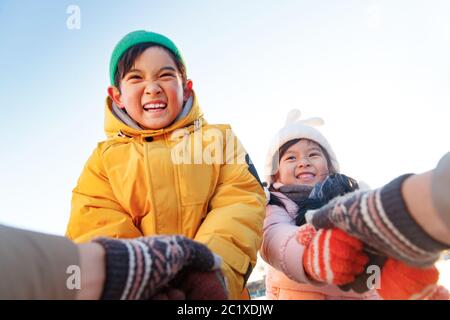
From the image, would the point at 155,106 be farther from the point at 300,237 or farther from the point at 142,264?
the point at 142,264

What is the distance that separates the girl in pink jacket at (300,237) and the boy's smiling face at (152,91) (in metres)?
0.65

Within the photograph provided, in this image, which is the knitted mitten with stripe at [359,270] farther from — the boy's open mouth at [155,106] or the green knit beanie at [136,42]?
the green knit beanie at [136,42]

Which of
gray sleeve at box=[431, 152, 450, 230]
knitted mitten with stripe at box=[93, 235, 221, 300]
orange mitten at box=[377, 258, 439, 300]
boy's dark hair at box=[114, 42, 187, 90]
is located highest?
boy's dark hair at box=[114, 42, 187, 90]

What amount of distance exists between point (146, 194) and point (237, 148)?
0.45 meters

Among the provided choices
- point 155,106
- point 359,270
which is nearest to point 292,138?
point 155,106

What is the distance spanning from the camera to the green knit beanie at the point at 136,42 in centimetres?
169

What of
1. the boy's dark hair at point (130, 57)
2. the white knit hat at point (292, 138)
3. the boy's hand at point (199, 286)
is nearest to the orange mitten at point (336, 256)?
the boy's hand at point (199, 286)

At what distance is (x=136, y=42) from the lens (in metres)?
1.68

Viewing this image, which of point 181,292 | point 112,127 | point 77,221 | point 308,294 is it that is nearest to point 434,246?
point 181,292

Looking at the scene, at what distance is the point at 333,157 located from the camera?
2.43 m

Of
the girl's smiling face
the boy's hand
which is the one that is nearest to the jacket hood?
the girl's smiling face

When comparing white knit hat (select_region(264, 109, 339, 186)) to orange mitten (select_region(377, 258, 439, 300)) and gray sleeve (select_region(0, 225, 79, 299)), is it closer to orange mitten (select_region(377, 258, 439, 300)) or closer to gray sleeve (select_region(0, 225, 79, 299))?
orange mitten (select_region(377, 258, 439, 300))

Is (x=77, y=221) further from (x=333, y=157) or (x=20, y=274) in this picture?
(x=333, y=157)

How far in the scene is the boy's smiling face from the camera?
161cm
